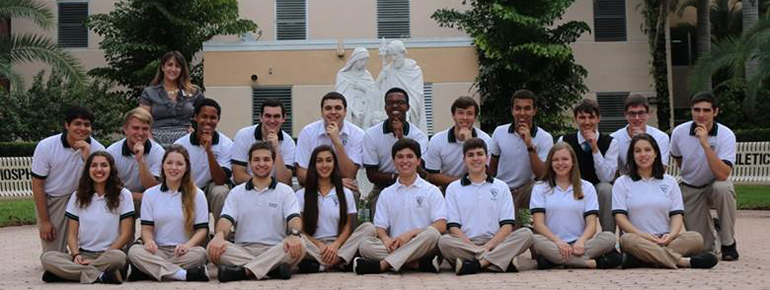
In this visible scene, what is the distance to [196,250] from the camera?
359 inches

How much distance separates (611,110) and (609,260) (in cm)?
2086

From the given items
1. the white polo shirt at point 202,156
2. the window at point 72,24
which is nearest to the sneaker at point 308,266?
the white polo shirt at point 202,156

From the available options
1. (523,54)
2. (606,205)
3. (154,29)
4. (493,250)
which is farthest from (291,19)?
(493,250)

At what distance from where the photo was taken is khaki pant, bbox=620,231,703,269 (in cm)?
934

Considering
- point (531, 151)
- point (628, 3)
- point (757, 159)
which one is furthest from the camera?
point (628, 3)

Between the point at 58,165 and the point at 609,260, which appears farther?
the point at 58,165

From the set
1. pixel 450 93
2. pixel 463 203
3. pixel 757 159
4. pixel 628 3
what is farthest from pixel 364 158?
pixel 628 3

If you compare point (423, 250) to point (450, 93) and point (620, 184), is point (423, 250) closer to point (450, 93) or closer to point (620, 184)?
point (620, 184)

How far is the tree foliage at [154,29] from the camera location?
2650 centimetres

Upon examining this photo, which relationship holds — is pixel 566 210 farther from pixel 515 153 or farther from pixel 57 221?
pixel 57 221

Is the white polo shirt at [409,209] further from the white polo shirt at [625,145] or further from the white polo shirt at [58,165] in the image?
the white polo shirt at [58,165]

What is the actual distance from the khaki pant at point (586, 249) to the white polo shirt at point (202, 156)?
3204 mm

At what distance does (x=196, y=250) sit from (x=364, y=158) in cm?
227

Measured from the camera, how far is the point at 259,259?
9.09 metres
